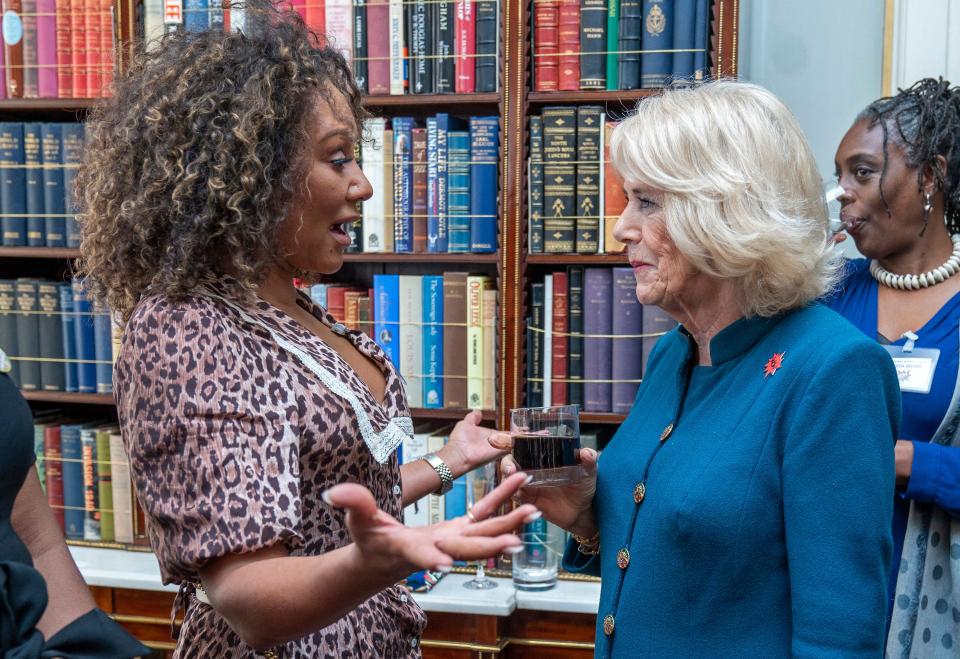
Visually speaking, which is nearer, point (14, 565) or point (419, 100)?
point (14, 565)

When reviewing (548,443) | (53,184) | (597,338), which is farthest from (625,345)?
(53,184)

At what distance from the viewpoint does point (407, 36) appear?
2576 millimetres

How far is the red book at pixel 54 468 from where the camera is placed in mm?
2896

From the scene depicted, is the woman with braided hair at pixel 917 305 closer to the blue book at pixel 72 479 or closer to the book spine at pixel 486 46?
the book spine at pixel 486 46

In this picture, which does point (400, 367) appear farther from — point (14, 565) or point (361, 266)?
point (14, 565)

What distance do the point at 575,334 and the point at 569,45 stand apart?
2.32 feet

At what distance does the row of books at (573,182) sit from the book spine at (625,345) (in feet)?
0.36

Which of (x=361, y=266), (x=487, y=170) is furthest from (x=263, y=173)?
(x=361, y=266)

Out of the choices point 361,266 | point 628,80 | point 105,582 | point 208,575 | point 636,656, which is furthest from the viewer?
point 361,266

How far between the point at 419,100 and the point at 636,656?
5.20 ft

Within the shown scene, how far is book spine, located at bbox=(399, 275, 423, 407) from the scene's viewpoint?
2.65m

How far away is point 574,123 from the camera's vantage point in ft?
8.17

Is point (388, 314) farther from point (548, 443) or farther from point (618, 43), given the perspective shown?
point (548, 443)

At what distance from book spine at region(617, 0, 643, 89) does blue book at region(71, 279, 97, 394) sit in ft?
5.15
